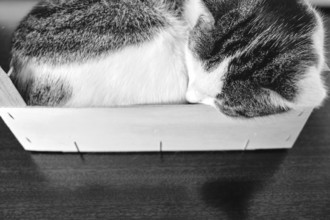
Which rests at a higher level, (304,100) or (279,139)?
(304,100)

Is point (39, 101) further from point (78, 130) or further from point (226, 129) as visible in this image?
point (226, 129)

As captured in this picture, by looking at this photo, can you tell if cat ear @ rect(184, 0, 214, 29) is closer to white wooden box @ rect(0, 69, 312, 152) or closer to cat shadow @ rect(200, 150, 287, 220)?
white wooden box @ rect(0, 69, 312, 152)

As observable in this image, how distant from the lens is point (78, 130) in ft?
1.53

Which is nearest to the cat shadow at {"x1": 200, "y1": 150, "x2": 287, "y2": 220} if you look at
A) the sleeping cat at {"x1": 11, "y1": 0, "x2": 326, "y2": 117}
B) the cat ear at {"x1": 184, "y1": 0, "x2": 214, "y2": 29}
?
the sleeping cat at {"x1": 11, "y1": 0, "x2": 326, "y2": 117}

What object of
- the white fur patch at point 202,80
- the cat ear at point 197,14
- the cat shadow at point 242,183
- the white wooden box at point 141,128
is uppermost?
the cat ear at point 197,14

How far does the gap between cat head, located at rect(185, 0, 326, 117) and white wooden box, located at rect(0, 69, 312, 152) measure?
1.2 inches

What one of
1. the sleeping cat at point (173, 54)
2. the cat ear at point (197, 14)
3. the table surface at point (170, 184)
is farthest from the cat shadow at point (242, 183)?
the cat ear at point (197, 14)

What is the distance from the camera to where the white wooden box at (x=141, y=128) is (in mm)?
412

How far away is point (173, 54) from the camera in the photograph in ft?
1.55

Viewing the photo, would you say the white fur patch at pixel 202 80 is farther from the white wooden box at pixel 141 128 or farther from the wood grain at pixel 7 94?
the wood grain at pixel 7 94

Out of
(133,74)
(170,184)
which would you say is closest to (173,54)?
(133,74)

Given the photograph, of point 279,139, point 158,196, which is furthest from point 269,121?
point 158,196

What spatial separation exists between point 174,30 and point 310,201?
13.4 inches

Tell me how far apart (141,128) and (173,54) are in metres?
0.13
